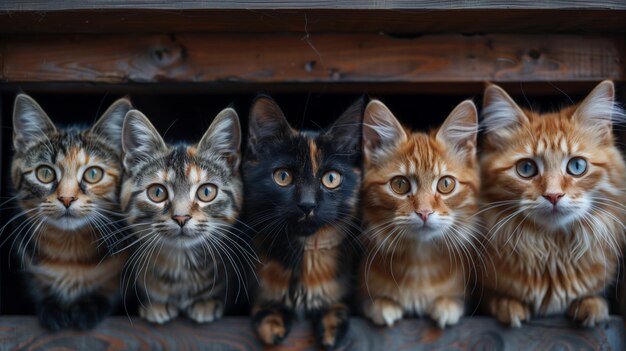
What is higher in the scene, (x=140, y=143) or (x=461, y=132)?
(x=461, y=132)

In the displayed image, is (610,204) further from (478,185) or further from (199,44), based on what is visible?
(199,44)

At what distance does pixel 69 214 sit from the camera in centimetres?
237

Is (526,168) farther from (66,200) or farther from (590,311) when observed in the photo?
(66,200)

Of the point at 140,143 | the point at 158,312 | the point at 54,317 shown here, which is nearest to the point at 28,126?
the point at 140,143

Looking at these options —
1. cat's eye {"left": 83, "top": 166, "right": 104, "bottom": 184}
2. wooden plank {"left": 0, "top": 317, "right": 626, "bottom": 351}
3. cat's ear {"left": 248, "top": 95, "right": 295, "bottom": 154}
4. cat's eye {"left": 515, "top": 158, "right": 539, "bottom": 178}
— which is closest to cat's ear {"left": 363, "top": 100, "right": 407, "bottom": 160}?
cat's ear {"left": 248, "top": 95, "right": 295, "bottom": 154}

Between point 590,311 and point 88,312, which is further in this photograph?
point 88,312

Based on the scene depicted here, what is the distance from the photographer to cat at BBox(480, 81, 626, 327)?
235 centimetres

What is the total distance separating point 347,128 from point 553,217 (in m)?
0.82

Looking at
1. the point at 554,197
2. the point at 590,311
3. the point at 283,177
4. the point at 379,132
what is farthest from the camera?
the point at 379,132

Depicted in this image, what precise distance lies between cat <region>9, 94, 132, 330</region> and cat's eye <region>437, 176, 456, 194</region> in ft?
3.94

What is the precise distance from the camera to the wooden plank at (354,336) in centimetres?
238

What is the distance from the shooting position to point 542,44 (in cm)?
249

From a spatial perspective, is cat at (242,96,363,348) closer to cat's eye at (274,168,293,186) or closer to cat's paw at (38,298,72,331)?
cat's eye at (274,168,293,186)

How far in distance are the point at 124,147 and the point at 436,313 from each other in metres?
1.32
